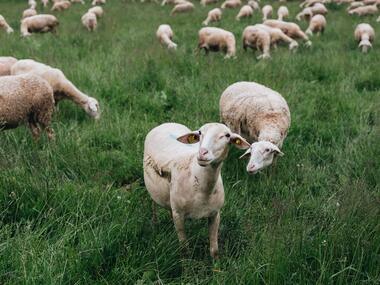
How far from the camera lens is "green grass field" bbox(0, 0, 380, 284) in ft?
9.21

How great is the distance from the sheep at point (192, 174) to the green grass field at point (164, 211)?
0.70 ft

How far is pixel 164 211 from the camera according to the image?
370 centimetres

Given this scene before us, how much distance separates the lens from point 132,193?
3.78m

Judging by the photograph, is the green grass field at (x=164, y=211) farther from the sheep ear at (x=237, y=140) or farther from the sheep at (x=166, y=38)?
the sheep at (x=166, y=38)

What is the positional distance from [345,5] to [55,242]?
17.3 meters

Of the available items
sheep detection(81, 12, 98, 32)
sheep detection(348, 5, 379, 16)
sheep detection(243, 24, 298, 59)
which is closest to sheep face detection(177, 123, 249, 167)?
sheep detection(243, 24, 298, 59)

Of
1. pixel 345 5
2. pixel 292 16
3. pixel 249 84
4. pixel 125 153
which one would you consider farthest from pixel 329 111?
pixel 345 5

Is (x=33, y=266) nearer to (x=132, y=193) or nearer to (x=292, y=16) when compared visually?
(x=132, y=193)

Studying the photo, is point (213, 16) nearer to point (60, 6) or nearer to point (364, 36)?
point (364, 36)

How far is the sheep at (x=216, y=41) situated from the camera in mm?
9391

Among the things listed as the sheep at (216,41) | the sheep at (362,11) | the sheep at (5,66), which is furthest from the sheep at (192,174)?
the sheep at (362,11)

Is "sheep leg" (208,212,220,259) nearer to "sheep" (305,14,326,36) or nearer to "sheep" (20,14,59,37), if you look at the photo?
"sheep" (305,14,326,36)

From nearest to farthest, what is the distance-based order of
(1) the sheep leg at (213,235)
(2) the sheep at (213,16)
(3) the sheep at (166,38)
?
1. (1) the sheep leg at (213,235)
2. (3) the sheep at (166,38)
3. (2) the sheep at (213,16)

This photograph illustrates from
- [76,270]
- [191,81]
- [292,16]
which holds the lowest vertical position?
[292,16]
